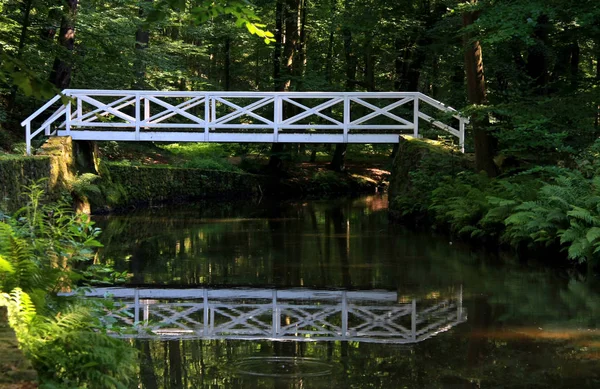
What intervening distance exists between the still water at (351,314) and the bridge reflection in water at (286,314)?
1 cm

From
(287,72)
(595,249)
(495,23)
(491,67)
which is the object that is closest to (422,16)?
(287,72)

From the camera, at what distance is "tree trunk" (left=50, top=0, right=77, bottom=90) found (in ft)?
51.4

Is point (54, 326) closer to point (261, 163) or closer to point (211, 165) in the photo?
point (211, 165)

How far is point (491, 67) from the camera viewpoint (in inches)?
595

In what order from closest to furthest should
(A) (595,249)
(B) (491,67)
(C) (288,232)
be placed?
1. (A) (595,249)
2. (C) (288,232)
3. (B) (491,67)

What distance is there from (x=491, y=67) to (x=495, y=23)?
171 inches

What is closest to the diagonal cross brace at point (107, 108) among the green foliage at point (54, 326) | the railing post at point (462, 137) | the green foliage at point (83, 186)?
the green foliage at point (83, 186)

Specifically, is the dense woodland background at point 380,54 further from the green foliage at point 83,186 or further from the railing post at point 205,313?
the green foliage at point 83,186

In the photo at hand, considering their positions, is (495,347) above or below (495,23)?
below

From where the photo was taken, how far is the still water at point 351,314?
4.47m

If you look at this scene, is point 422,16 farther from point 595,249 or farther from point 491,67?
point 595,249

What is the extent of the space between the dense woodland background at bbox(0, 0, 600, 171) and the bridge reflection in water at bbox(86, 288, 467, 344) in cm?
209

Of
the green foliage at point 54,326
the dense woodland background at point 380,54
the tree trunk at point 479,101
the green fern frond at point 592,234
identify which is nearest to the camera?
the green foliage at point 54,326

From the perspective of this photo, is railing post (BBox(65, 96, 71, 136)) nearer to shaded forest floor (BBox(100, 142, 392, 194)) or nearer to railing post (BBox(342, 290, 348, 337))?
shaded forest floor (BBox(100, 142, 392, 194))
